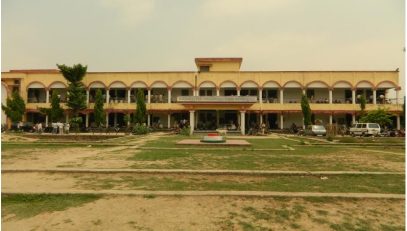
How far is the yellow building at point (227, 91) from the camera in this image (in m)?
36.9

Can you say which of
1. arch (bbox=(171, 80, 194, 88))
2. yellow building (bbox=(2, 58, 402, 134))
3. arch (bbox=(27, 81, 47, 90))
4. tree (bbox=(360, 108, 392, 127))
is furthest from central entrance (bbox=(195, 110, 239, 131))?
arch (bbox=(27, 81, 47, 90))

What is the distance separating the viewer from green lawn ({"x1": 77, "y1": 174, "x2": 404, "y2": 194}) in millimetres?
7176

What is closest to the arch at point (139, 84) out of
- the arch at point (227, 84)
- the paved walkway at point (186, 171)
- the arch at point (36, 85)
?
the arch at point (227, 84)

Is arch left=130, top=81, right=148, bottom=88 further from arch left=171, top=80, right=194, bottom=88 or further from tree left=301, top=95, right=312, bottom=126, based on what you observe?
tree left=301, top=95, right=312, bottom=126

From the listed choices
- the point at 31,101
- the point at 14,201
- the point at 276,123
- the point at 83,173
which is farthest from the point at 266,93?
the point at 14,201

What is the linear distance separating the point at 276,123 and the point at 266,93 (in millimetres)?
3673

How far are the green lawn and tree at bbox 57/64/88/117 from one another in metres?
29.2

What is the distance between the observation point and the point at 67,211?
212 inches

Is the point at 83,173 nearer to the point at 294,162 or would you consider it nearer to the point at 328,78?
the point at 294,162

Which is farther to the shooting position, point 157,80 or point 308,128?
point 157,80

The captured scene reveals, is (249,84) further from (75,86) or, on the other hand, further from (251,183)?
(251,183)

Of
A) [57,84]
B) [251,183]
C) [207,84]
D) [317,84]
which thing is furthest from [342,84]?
[251,183]

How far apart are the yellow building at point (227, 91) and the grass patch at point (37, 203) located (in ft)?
95.6

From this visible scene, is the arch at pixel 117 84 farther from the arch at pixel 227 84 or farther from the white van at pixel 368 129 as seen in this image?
the white van at pixel 368 129
